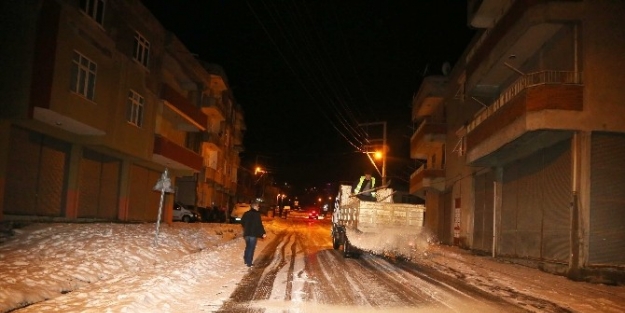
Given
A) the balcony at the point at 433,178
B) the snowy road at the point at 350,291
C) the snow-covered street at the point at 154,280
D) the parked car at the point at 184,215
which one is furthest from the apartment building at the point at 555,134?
the parked car at the point at 184,215

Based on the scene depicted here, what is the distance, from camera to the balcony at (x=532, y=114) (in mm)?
17172

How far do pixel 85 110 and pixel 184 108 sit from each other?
13529 mm

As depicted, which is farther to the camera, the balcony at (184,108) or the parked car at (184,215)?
the parked car at (184,215)

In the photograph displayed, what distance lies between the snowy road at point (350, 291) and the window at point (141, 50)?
1497 centimetres

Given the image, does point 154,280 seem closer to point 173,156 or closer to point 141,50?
point 141,50

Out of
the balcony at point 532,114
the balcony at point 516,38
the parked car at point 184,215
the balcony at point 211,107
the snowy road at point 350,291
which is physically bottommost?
the snowy road at point 350,291

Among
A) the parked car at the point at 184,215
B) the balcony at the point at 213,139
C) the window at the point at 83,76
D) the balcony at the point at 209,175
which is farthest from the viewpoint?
the balcony at the point at 209,175

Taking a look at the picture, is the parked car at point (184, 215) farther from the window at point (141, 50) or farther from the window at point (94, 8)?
the window at point (94, 8)

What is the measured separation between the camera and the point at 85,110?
835 inches

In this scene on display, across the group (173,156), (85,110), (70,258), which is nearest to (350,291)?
(70,258)

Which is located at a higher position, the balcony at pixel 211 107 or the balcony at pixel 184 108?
the balcony at pixel 211 107

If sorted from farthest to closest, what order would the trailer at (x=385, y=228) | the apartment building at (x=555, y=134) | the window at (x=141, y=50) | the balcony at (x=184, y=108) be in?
the balcony at (x=184, y=108)
the window at (x=141, y=50)
the trailer at (x=385, y=228)
the apartment building at (x=555, y=134)

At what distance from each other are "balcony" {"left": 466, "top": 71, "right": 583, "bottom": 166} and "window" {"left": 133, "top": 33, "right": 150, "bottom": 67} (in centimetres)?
1683

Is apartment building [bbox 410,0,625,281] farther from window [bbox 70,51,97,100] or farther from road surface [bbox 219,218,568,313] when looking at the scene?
window [bbox 70,51,97,100]
